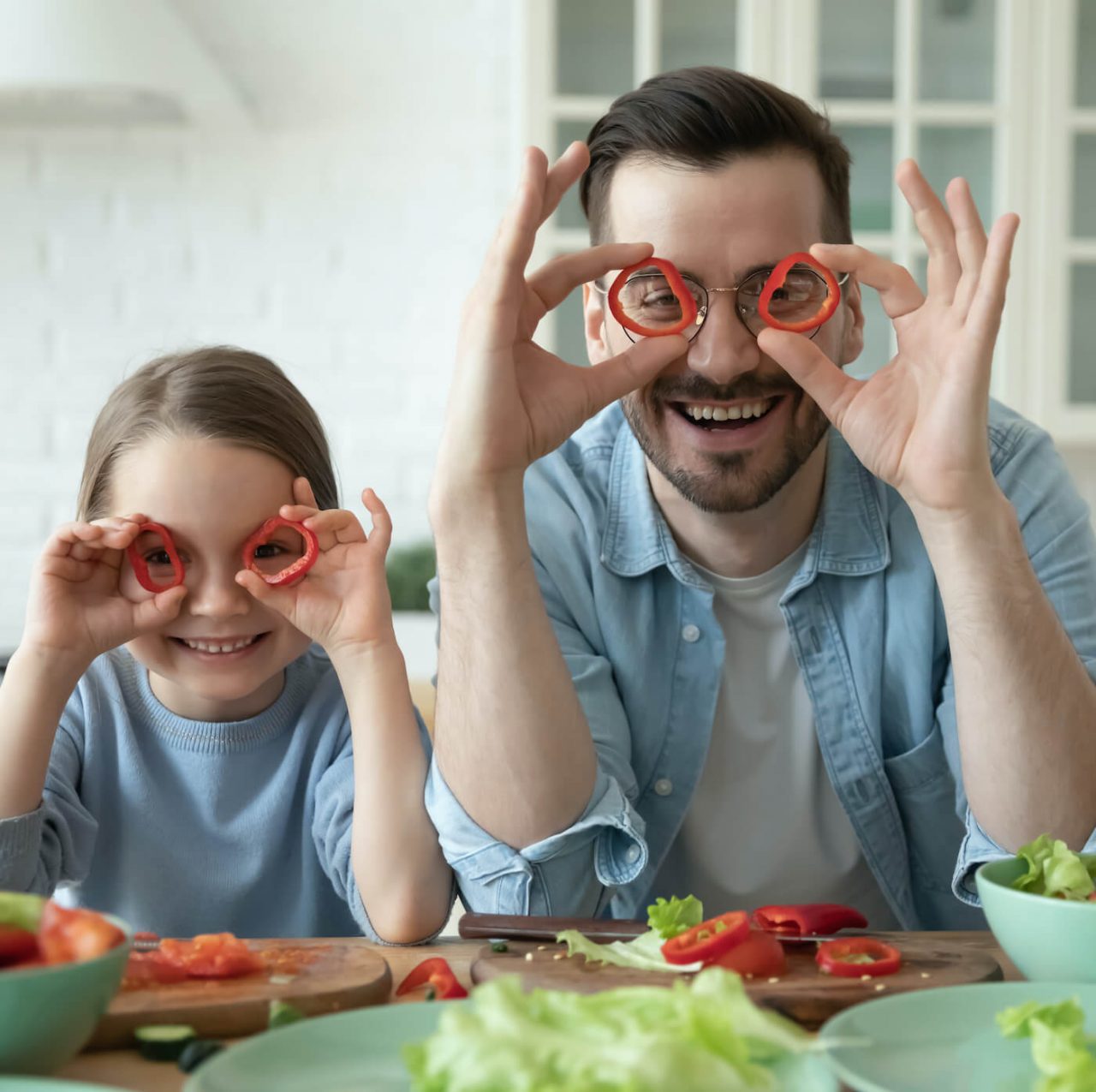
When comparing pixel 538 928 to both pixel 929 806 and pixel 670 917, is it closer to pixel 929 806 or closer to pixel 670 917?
pixel 670 917

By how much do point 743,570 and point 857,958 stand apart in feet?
2.49

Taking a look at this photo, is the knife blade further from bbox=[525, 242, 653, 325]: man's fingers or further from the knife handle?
bbox=[525, 242, 653, 325]: man's fingers

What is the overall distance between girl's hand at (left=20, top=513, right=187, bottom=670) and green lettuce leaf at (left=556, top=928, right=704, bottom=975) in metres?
0.66

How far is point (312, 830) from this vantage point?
163 cm

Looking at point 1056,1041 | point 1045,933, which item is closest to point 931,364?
point 1045,933

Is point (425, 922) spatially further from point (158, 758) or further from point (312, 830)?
point (158, 758)

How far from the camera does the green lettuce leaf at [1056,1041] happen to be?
0.74m

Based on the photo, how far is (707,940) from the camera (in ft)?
3.34

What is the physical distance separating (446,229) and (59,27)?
1558mm

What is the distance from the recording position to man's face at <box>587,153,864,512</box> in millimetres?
1585

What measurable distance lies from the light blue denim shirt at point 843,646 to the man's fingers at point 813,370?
0.89 ft

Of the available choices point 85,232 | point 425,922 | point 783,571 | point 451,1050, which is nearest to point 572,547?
point 783,571

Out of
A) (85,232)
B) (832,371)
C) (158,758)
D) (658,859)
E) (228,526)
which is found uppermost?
(85,232)

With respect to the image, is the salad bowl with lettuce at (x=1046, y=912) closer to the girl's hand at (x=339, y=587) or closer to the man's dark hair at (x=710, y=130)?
the girl's hand at (x=339, y=587)
